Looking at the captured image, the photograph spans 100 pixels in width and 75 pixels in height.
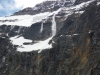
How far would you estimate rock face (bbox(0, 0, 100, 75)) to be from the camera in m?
70.6

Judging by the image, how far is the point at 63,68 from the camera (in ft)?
257

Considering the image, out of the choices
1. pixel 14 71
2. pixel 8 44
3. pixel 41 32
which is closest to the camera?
pixel 14 71

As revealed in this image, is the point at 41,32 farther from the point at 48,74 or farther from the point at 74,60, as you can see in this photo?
the point at 74,60

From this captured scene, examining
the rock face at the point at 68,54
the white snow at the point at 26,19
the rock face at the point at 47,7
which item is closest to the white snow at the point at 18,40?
the rock face at the point at 68,54

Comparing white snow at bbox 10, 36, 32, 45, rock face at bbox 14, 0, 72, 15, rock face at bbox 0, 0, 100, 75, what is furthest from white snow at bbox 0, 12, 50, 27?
rock face at bbox 0, 0, 100, 75

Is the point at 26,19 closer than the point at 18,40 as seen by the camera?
No

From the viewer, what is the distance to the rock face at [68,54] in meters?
70.6

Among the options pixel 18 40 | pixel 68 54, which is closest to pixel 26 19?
pixel 18 40

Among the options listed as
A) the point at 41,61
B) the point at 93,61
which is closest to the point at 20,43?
the point at 41,61

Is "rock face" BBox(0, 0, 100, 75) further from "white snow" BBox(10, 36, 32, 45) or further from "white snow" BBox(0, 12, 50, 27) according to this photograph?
"white snow" BBox(0, 12, 50, 27)

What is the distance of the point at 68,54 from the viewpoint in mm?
80625

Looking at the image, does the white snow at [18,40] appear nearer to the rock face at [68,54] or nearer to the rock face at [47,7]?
the rock face at [68,54]

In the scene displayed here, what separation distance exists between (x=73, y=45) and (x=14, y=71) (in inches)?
1184

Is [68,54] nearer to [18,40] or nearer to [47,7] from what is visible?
[18,40]
